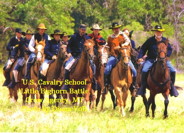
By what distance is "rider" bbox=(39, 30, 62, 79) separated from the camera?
15.4 meters

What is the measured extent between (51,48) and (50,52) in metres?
0.17

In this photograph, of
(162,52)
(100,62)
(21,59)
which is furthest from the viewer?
(21,59)

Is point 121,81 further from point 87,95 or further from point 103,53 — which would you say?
point 103,53

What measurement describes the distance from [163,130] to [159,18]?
4292 centimetres

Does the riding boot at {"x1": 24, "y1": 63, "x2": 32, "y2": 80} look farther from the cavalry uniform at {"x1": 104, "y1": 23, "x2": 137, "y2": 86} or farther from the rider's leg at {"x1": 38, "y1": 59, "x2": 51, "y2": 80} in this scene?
the cavalry uniform at {"x1": 104, "y1": 23, "x2": 137, "y2": 86}

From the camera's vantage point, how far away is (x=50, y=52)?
16.0 meters

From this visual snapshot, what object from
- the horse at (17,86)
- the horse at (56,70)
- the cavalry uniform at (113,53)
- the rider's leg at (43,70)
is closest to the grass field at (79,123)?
the cavalry uniform at (113,53)

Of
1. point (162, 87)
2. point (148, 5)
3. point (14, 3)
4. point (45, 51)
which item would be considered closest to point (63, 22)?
point (14, 3)

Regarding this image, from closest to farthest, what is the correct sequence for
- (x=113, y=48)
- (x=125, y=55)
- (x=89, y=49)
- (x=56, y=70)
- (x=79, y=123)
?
(x=79, y=123) → (x=125, y=55) → (x=89, y=49) → (x=113, y=48) → (x=56, y=70)

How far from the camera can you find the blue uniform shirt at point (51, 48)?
15853mm

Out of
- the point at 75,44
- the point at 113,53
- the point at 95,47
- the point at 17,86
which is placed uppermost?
the point at 75,44

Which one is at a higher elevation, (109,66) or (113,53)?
(113,53)

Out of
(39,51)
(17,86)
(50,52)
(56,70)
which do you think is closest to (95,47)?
(56,70)

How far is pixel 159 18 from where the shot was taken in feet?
173
